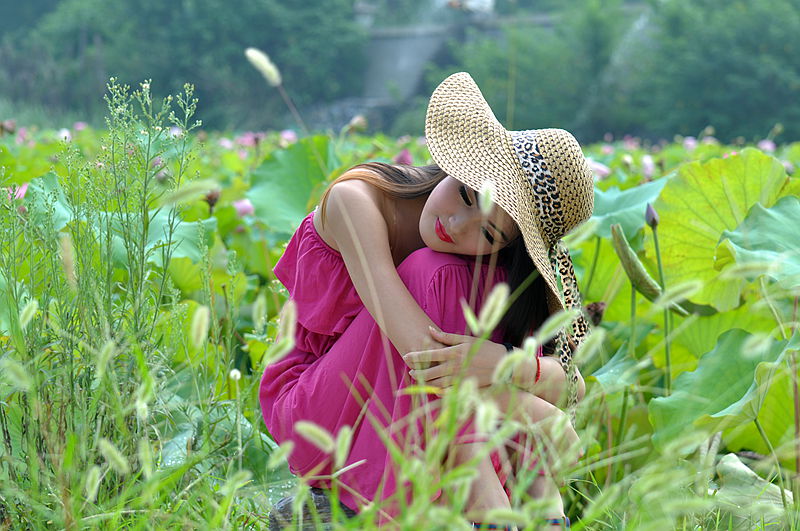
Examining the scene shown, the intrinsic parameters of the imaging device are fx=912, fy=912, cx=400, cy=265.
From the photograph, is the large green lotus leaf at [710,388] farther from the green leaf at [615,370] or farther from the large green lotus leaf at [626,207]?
the large green lotus leaf at [626,207]

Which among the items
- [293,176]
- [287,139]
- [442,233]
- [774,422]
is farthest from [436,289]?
[287,139]

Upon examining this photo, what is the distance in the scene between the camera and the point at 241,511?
108cm

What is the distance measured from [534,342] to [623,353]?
0.90m

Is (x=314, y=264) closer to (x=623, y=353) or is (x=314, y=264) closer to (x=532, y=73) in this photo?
(x=623, y=353)

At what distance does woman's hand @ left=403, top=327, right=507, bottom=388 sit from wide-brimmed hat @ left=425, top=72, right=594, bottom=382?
0.40 ft

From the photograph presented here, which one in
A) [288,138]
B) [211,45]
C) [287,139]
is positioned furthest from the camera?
[211,45]

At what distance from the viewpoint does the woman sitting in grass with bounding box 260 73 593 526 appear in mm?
1052

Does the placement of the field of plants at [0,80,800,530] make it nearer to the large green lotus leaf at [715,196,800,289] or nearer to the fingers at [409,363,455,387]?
the large green lotus leaf at [715,196,800,289]

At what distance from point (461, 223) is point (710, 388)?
52cm

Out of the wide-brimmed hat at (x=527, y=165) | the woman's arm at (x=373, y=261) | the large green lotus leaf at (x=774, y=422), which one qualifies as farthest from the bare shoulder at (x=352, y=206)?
the large green lotus leaf at (x=774, y=422)

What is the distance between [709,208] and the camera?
5.48 ft

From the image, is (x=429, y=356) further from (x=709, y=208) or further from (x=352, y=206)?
(x=709, y=208)

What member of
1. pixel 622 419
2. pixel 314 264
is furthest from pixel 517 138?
pixel 622 419

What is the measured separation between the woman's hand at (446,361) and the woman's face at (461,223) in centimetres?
11
